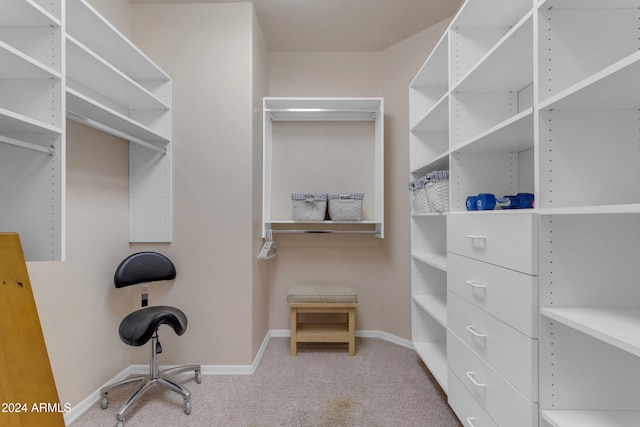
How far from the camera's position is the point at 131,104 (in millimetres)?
2238

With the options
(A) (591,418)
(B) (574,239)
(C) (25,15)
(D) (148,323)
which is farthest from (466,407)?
(C) (25,15)

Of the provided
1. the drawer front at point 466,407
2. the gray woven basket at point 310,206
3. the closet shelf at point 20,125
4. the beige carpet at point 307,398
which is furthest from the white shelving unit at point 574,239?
the closet shelf at point 20,125

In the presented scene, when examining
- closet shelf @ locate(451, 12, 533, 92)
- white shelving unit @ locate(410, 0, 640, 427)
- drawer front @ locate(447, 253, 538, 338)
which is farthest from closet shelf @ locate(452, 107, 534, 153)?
drawer front @ locate(447, 253, 538, 338)

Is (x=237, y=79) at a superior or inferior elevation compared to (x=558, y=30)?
superior

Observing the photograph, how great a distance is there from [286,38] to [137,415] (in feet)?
9.86

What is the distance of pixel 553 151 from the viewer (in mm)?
1035

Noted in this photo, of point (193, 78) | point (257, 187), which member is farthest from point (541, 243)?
point (193, 78)

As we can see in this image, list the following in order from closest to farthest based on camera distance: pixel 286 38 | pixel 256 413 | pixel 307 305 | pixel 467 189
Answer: pixel 467 189, pixel 256 413, pixel 307 305, pixel 286 38

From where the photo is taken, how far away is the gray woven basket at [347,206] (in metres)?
2.77

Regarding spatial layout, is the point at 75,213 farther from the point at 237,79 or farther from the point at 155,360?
the point at 237,79

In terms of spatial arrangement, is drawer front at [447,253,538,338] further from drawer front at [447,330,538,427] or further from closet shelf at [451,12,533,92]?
closet shelf at [451,12,533,92]

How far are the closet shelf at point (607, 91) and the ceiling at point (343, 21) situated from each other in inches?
73.8

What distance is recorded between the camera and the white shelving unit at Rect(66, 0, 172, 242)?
1.65 meters

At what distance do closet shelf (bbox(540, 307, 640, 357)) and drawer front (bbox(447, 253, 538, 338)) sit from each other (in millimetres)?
61
